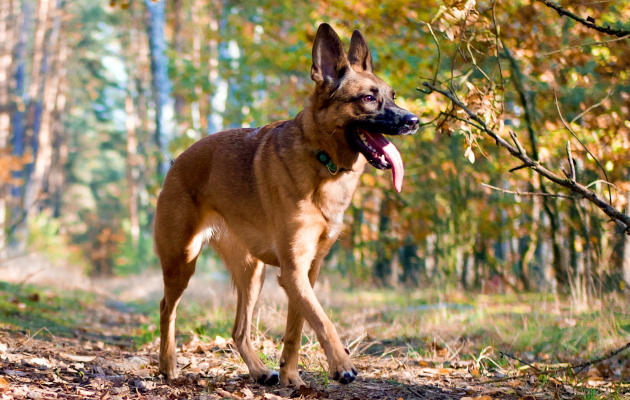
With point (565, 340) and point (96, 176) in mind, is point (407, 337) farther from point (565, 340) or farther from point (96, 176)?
point (96, 176)

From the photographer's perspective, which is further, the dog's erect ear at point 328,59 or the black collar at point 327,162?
the dog's erect ear at point 328,59

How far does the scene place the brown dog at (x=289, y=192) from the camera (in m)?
3.59

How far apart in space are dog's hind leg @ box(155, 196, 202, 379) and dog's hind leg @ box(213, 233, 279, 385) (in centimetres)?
31

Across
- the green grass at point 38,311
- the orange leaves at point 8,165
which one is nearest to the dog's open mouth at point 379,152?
the green grass at point 38,311

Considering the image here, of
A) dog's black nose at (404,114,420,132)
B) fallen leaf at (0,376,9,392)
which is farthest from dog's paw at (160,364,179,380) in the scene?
dog's black nose at (404,114,420,132)

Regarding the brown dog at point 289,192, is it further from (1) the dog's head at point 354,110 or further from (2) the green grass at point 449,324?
(2) the green grass at point 449,324

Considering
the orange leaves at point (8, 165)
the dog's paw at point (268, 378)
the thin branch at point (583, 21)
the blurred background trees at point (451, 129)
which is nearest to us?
the thin branch at point (583, 21)

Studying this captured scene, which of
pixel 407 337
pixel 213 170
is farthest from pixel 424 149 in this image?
pixel 213 170

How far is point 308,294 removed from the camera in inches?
135

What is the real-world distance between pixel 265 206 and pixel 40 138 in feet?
71.6

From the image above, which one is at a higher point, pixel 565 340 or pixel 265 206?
pixel 265 206

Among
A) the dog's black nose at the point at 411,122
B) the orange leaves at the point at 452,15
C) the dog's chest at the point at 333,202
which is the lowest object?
the dog's chest at the point at 333,202

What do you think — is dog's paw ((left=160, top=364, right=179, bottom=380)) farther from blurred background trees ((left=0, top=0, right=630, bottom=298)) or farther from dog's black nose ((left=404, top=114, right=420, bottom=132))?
blurred background trees ((left=0, top=0, right=630, bottom=298))

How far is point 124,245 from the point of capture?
19.4 metres
